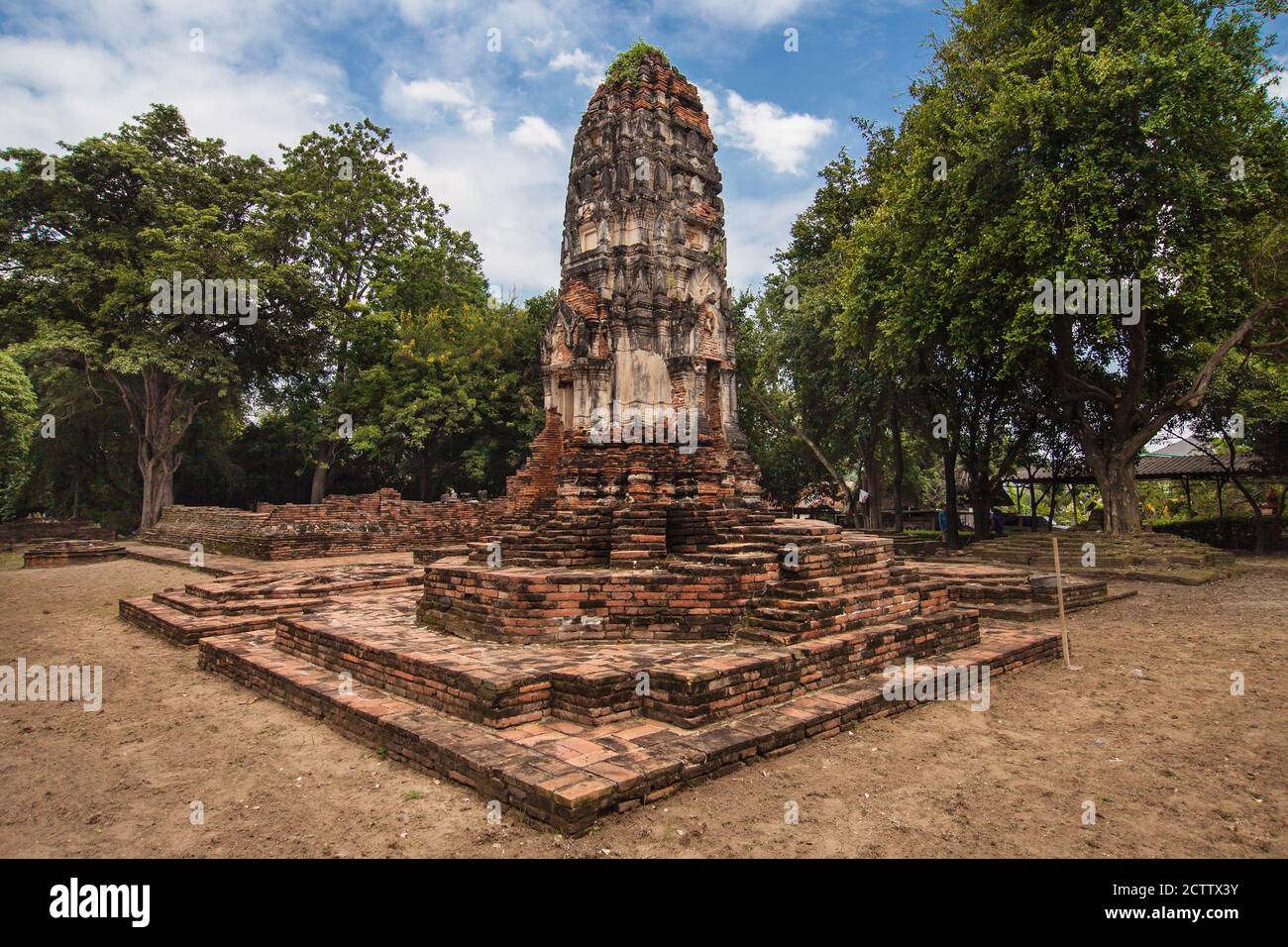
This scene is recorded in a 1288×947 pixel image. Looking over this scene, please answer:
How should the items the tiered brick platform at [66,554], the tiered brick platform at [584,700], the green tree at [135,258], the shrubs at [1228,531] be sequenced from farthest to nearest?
the shrubs at [1228,531]
the green tree at [135,258]
the tiered brick platform at [66,554]
the tiered brick platform at [584,700]

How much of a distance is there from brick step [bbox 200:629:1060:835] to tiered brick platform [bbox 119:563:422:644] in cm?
301

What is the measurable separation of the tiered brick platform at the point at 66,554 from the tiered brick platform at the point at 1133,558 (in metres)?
21.9

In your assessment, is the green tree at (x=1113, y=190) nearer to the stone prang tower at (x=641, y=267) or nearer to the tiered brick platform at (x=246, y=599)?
the stone prang tower at (x=641, y=267)

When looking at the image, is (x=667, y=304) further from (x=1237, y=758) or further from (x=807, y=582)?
(x=1237, y=758)

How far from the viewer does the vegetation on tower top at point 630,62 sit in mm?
10586

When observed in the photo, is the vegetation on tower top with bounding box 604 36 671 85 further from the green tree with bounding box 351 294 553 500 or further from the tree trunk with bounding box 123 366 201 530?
the tree trunk with bounding box 123 366 201 530

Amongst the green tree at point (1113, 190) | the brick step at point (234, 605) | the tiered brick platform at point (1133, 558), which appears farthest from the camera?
the tiered brick platform at point (1133, 558)

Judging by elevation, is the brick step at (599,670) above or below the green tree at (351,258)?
below

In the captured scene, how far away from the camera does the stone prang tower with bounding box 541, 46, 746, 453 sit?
9953 mm

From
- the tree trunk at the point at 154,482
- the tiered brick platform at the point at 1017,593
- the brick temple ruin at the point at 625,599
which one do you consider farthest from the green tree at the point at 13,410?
the tiered brick platform at the point at 1017,593

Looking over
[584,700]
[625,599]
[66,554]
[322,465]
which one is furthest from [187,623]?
[322,465]

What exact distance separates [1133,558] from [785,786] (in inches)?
548

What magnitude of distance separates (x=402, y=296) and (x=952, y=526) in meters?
20.8

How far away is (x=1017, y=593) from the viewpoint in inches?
400
